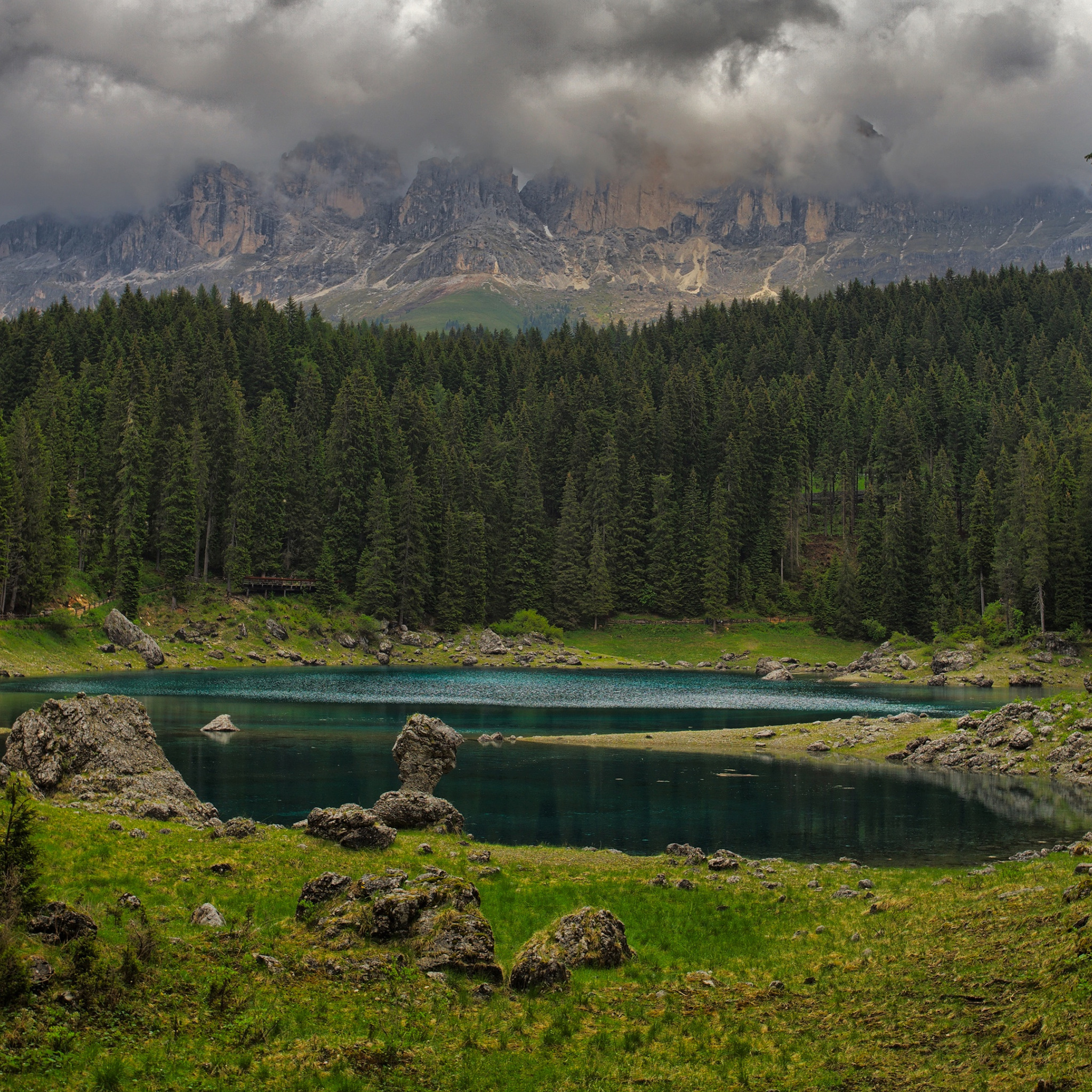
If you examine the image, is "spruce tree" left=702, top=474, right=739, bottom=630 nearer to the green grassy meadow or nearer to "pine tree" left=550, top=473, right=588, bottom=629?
"pine tree" left=550, top=473, right=588, bottom=629

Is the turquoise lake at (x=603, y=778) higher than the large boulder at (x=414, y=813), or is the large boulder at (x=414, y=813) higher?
the large boulder at (x=414, y=813)

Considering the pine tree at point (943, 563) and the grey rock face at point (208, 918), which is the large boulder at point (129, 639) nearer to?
the grey rock face at point (208, 918)

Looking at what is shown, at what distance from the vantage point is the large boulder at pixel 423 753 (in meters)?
38.7

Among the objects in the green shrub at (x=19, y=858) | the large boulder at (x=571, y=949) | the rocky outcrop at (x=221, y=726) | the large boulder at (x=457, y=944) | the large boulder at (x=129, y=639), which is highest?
the green shrub at (x=19, y=858)

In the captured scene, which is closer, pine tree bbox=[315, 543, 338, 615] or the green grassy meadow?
the green grassy meadow

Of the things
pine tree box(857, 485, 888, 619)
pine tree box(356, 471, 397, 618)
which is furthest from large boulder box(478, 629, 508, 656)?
pine tree box(857, 485, 888, 619)

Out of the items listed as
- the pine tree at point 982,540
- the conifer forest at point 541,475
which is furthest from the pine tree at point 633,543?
the pine tree at point 982,540

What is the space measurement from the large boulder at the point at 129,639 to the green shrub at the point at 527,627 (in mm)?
56791

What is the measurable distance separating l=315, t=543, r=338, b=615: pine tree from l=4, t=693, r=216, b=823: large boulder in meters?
98.8

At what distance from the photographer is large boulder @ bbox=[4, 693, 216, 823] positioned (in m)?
30.7

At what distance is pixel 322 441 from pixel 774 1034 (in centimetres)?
14699

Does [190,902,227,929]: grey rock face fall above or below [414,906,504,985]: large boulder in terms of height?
above

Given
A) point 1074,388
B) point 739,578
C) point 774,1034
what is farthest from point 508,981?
point 1074,388

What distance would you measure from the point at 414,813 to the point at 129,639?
8374 centimetres
